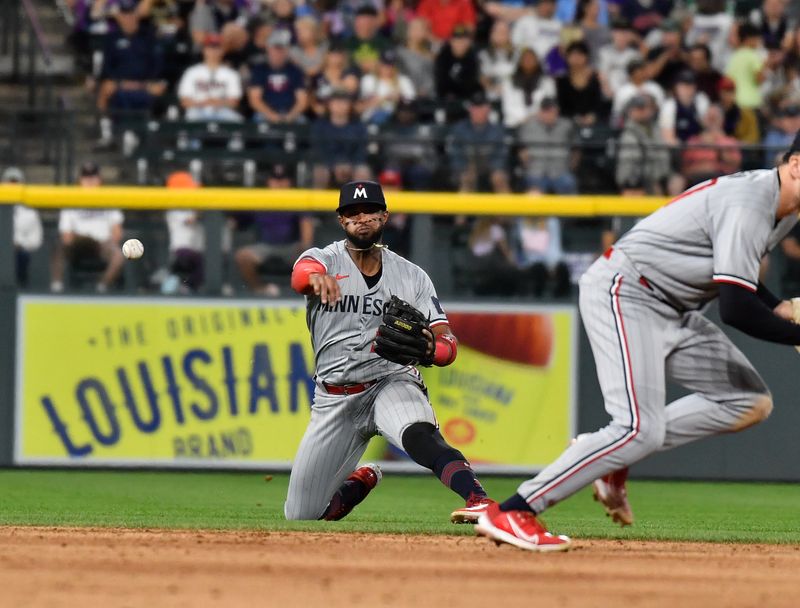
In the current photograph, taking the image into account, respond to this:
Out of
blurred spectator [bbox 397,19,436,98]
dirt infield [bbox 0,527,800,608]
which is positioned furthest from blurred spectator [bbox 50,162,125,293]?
dirt infield [bbox 0,527,800,608]

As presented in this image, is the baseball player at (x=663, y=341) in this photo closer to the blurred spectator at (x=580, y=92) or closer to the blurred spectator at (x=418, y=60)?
the blurred spectator at (x=580, y=92)

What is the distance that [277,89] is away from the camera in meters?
13.7

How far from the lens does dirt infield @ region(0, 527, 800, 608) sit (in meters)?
4.96

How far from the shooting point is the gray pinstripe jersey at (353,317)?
739 cm

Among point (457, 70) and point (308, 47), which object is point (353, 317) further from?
point (308, 47)

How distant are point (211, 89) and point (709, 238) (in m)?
8.72

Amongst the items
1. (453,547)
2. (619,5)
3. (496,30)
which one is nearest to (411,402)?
(453,547)

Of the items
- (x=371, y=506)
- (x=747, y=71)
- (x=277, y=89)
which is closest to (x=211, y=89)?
(x=277, y=89)

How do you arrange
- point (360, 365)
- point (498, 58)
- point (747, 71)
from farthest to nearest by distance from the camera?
1. point (747, 71)
2. point (498, 58)
3. point (360, 365)

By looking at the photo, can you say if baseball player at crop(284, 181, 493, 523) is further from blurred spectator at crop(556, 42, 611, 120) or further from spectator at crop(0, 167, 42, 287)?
blurred spectator at crop(556, 42, 611, 120)

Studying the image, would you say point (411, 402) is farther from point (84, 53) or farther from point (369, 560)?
point (84, 53)

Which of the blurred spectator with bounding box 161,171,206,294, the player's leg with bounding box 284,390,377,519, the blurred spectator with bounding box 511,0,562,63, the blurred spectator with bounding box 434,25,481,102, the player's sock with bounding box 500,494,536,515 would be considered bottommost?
the player's leg with bounding box 284,390,377,519

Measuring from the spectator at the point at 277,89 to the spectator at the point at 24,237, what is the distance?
309cm

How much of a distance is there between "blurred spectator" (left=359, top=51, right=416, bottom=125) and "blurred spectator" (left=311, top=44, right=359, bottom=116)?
0.13 metres
